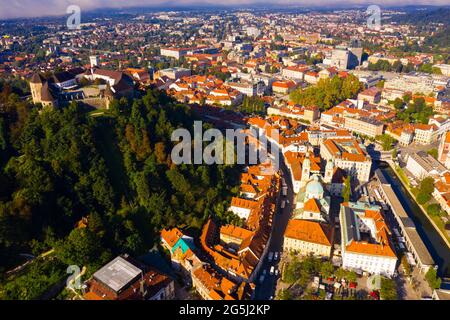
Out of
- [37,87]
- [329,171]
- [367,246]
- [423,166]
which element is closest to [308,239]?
[367,246]

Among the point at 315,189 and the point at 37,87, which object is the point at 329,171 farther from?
the point at 37,87

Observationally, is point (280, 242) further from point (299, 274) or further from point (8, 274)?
point (8, 274)

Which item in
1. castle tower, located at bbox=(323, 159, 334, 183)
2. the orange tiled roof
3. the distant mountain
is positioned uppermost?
the distant mountain

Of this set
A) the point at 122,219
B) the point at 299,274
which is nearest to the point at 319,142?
the point at 299,274

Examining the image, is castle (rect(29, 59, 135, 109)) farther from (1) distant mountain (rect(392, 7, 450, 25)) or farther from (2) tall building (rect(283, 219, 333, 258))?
(1) distant mountain (rect(392, 7, 450, 25))

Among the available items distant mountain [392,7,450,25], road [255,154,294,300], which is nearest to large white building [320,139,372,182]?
road [255,154,294,300]

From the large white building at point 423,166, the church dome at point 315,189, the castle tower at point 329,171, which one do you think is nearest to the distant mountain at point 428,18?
the large white building at point 423,166
